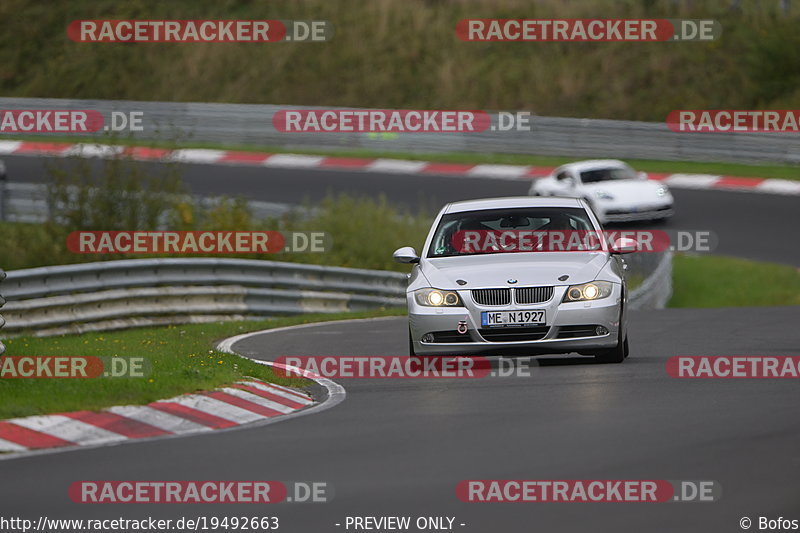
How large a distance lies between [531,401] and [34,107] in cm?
3134

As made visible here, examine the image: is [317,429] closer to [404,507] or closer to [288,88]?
[404,507]

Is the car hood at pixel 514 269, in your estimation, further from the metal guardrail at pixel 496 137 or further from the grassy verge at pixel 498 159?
the metal guardrail at pixel 496 137

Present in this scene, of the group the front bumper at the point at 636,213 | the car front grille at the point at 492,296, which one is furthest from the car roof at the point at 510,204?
the front bumper at the point at 636,213

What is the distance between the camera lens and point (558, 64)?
155ft

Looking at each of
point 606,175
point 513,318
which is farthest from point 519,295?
point 606,175

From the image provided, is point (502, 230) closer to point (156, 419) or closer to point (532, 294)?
point (532, 294)

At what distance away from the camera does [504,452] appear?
891 centimetres

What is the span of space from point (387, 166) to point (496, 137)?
2.89 meters

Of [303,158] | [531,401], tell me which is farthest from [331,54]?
[531,401]

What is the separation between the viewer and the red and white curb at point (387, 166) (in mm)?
35594

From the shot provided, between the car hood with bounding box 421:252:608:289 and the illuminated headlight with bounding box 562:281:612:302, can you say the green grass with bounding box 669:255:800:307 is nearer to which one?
the car hood with bounding box 421:252:608:289

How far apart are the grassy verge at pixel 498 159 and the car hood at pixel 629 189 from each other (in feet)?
18.9

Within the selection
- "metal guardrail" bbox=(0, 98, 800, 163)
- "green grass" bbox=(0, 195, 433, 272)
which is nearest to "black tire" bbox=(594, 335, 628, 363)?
"green grass" bbox=(0, 195, 433, 272)

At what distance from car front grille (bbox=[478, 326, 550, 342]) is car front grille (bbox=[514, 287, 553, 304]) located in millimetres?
227
